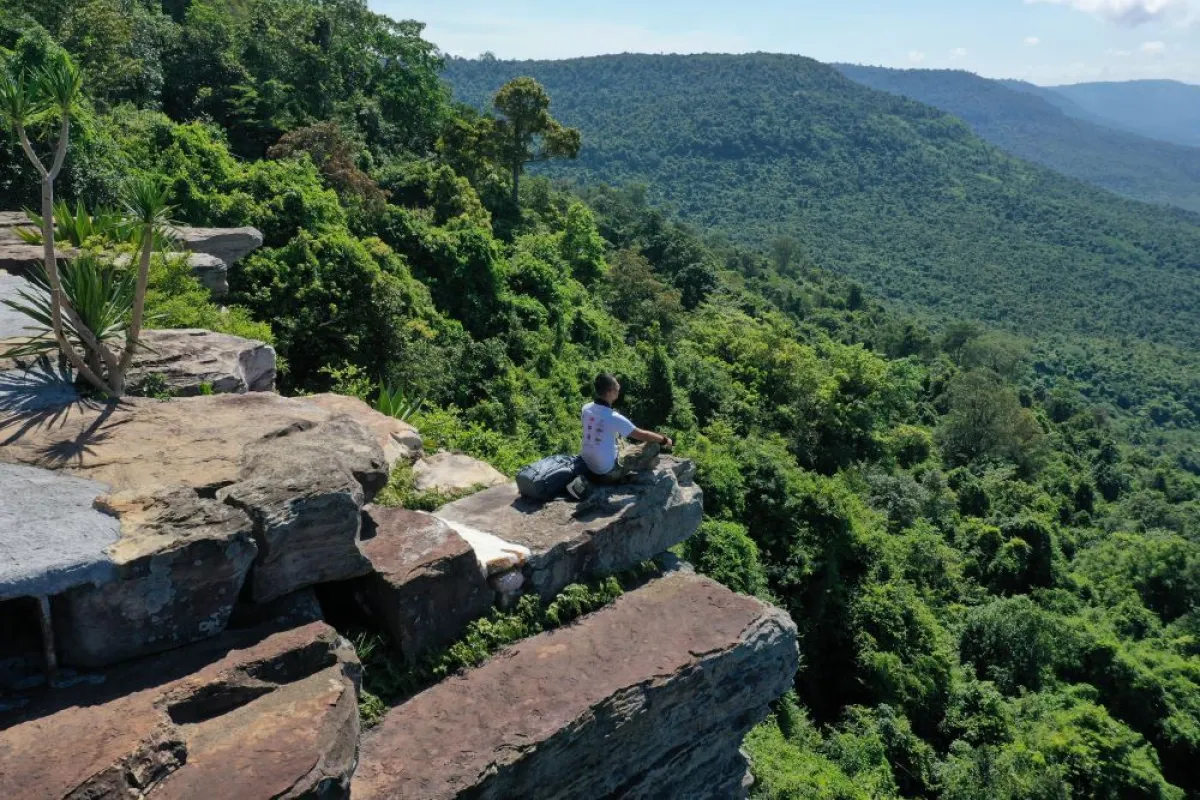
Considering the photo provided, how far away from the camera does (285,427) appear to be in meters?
7.29

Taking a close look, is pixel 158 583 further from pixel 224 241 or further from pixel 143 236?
pixel 224 241

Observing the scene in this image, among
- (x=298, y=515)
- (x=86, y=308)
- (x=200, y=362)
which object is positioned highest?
(x=86, y=308)

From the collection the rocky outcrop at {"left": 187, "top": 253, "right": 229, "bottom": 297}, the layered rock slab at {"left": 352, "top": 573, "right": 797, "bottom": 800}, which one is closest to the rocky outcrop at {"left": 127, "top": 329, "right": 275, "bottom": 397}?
the layered rock slab at {"left": 352, "top": 573, "right": 797, "bottom": 800}

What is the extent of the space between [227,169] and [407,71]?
23193mm

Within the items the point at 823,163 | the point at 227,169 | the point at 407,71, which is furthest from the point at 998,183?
the point at 227,169

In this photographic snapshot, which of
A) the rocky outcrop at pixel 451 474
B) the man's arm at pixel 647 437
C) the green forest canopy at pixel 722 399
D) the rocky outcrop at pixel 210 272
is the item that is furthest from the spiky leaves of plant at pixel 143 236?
the rocky outcrop at pixel 210 272

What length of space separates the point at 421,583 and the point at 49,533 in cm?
258

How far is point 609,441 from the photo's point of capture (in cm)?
830

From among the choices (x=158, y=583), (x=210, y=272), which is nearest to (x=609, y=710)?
(x=158, y=583)

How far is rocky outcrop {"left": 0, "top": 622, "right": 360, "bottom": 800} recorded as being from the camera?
4535 millimetres

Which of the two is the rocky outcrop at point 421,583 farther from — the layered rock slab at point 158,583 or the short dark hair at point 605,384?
the short dark hair at point 605,384

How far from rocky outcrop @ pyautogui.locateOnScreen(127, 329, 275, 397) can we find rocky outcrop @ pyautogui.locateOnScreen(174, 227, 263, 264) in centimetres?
632

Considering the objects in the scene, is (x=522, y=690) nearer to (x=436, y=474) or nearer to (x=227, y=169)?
(x=436, y=474)

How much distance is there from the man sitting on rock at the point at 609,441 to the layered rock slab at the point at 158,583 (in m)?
3.55
